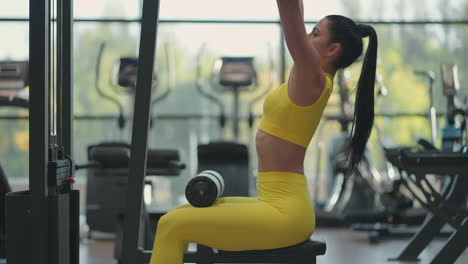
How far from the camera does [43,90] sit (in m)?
2.69

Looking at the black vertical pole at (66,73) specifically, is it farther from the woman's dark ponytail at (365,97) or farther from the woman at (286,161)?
the woman's dark ponytail at (365,97)

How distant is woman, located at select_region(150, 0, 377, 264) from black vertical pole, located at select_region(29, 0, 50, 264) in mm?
629

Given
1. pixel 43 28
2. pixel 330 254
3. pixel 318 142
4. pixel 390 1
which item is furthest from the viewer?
pixel 390 1

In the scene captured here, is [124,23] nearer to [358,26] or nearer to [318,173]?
[318,173]

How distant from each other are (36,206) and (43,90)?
43cm

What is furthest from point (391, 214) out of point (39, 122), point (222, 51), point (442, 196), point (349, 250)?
point (39, 122)

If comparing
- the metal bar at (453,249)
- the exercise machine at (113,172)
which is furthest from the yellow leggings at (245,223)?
the exercise machine at (113,172)

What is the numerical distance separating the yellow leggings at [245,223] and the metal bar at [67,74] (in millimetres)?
907

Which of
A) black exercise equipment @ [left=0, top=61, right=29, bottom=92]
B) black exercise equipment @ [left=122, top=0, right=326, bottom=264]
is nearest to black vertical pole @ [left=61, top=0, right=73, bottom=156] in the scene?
black exercise equipment @ [left=122, top=0, right=326, bottom=264]

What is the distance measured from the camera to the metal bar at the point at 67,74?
3.04 m

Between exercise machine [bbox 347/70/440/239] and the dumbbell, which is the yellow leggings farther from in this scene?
exercise machine [bbox 347/70/440/239]

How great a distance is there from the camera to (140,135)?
2.70 metres

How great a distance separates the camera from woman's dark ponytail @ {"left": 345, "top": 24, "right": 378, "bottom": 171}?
2475mm

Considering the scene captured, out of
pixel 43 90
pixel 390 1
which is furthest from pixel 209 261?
pixel 390 1
